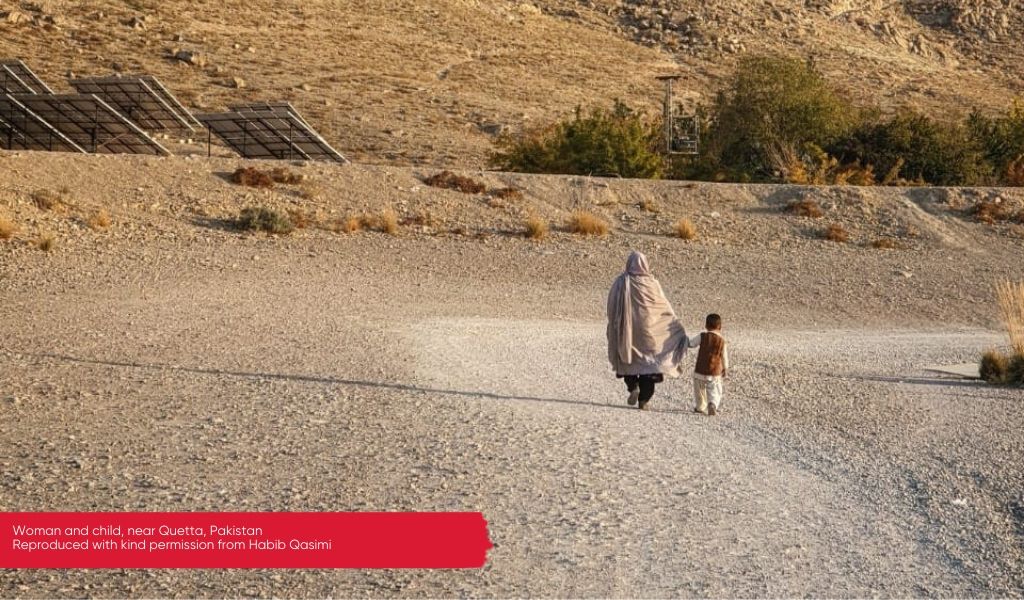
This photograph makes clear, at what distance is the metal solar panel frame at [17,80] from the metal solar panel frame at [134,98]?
1.20 m

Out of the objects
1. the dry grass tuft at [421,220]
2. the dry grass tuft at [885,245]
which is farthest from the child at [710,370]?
the dry grass tuft at [885,245]

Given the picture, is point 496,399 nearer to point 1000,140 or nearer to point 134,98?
point 134,98

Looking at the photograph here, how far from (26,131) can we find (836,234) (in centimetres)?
2020

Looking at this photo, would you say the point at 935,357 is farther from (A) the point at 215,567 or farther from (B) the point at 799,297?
(A) the point at 215,567

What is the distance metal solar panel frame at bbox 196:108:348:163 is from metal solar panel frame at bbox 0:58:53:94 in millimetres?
4839

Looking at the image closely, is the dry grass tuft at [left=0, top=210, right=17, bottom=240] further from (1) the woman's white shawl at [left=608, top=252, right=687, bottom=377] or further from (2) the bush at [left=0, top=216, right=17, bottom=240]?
(1) the woman's white shawl at [left=608, top=252, right=687, bottom=377]

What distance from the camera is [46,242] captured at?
68.2ft

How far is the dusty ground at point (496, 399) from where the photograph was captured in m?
6.32

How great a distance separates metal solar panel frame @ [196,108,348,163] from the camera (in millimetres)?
30316

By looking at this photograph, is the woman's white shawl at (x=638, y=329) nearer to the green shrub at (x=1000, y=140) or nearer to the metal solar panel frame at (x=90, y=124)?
the metal solar panel frame at (x=90, y=124)

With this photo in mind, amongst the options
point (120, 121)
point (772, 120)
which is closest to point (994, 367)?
point (120, 121)

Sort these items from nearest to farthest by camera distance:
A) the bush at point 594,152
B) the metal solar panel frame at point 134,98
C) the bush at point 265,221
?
the bush at point 265,221, the metal solar panel frame at point 134,98, the bush at point 594,152

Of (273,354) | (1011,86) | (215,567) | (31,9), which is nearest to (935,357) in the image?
(273,354)
